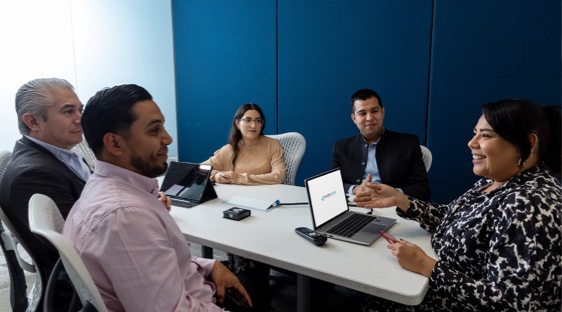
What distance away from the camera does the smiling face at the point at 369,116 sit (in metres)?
2.61

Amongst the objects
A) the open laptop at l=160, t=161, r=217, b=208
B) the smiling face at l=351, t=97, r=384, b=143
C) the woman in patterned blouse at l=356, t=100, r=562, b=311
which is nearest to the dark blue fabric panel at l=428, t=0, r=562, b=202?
the smiling face at l=351, t=97, r=384, b=143

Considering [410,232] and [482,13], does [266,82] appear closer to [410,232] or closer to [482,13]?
[482,13]

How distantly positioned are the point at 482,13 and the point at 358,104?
1254mm

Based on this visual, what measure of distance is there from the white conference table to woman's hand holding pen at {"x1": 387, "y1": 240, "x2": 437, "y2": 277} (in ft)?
0.07

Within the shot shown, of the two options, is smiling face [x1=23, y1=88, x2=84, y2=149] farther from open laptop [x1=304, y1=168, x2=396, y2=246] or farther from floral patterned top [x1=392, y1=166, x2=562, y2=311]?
floral patterned top [x1=392, y1=166, x2=562, y2=311]

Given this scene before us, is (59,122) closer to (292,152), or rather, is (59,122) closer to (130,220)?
(130,220)

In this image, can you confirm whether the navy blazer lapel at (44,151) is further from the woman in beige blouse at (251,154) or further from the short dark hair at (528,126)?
the short dark hair at (528,126)

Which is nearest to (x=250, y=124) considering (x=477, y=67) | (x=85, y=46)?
(x=477, y=67)

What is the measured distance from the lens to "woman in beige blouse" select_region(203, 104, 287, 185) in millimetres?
2877

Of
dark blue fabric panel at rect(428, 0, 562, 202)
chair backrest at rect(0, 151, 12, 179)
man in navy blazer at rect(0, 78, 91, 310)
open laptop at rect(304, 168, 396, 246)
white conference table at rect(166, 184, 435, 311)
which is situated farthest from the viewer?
dark blue fabric panel at rect(428, 0, 562, 202)

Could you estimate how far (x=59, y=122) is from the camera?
1.81m

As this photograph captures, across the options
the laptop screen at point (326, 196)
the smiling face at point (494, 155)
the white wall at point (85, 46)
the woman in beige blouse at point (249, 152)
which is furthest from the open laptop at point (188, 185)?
the white wall at point (85, 46)

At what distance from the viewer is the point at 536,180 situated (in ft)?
4.20

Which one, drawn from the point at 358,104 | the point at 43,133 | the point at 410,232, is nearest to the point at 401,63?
the point at 358,104
